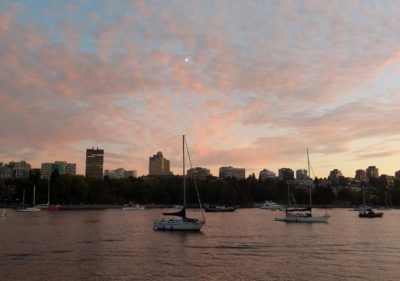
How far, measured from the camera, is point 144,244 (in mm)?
57375

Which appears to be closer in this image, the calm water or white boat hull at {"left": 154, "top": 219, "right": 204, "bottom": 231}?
the calm water

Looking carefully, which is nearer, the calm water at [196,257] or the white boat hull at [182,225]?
the calm water at [196,257]

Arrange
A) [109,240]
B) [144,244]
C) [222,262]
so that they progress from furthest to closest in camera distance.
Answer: [109,240] < [144,244] < [222,262]

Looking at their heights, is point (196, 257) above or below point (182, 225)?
below

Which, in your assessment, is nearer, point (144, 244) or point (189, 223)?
point (144, 244)

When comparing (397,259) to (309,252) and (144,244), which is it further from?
(144,244)

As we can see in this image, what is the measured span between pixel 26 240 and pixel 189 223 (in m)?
26.0

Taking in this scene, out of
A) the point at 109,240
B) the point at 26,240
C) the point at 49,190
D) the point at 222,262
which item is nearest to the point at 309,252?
the point at 222,262

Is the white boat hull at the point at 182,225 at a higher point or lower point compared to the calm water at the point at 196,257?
higher

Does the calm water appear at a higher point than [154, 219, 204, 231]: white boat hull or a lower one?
lower

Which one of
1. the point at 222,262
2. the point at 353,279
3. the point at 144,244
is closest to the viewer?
the point at 353,279

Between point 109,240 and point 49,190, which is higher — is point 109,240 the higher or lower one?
the lower one

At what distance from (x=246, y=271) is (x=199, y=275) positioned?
4224 millimetres

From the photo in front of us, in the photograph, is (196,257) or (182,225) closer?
(196,257)
